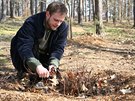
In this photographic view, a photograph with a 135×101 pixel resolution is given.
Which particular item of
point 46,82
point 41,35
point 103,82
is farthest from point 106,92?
point 41,35

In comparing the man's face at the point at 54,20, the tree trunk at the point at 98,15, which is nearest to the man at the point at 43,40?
the man's face at the point at 54,20

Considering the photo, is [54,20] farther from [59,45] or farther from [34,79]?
[34,79]

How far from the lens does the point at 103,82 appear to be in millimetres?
5531

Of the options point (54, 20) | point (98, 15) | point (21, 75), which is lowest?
point (21, 75)

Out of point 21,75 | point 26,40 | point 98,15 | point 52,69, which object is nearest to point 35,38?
point 26,40

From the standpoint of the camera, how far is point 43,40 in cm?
502

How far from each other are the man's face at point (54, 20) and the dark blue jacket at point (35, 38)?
0.18m

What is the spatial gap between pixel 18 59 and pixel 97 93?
1.27m

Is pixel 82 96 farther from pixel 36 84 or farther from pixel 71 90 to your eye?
pixel 36 84

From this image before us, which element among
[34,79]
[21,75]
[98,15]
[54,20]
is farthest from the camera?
[98,15]

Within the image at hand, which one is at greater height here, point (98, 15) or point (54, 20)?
point (54, 20)

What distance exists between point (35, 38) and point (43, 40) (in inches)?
5.1

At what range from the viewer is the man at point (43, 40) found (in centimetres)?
439

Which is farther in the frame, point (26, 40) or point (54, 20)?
point (26, 40)
